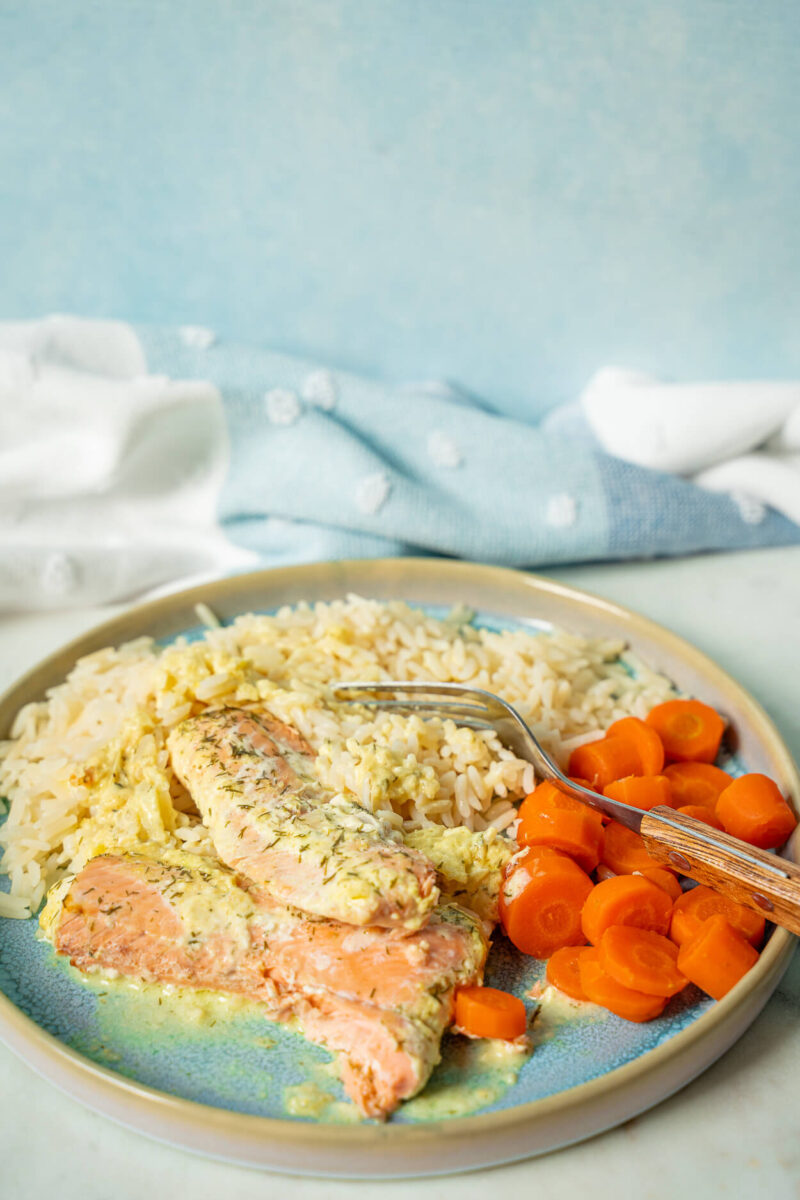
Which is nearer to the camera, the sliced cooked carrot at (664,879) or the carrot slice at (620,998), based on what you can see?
the carrot slice at (620,998)

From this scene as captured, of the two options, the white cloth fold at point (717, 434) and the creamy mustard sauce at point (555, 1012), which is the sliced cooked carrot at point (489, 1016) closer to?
the creamy mustard sauce at point (555, 1012)

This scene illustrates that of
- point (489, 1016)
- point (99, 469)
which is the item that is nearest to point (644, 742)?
point (489, 1016)

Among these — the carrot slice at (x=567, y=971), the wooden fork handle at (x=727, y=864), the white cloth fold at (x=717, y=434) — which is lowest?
the carrot slice at (x=567, y=971)

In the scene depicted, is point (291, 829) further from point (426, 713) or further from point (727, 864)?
point (727, 864)

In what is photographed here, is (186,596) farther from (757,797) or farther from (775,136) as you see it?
(775,136)

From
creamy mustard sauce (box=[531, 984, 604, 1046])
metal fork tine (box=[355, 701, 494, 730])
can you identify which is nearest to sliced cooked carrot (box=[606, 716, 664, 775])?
metal fork tine (box=[355, 701, 494, 730])

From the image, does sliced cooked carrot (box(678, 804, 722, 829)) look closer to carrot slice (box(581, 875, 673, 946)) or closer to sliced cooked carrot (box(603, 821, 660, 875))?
sliced cooked carrot (box(603, 821, 660, 875))

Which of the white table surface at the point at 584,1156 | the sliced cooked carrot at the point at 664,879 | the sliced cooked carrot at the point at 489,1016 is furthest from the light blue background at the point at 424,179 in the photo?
the sliced cooked carrot at the point at 489,1016
